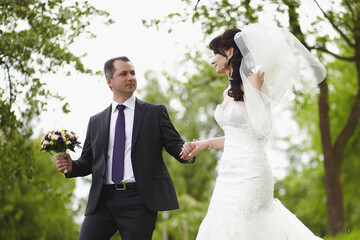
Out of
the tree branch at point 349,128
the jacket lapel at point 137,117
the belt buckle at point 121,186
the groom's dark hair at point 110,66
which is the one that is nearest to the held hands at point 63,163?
the belt buckle at point 121,186

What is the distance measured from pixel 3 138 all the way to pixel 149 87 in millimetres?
24486

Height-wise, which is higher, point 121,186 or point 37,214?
point 121,186

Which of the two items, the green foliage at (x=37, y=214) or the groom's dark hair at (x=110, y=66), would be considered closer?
the groom's dark hair at (x=110, y=66)

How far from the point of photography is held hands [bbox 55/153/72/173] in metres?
4.66

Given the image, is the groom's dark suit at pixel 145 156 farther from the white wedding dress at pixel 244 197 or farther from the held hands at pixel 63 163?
the white wedding dress at pixel 244 197

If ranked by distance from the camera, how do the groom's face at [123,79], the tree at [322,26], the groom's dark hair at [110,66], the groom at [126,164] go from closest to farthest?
1. the groom at [126,164]
2. the groom's face at [123,79]
3. the groom's dark hair at [110,66]
4. the tree at [322,26]

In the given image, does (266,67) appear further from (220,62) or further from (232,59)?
(220,62)

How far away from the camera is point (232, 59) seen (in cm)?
428

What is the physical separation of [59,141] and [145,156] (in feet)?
2.64

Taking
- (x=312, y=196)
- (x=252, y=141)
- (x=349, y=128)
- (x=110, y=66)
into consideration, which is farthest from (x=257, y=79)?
(x=312, y=196)

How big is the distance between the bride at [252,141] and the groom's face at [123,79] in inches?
40.5

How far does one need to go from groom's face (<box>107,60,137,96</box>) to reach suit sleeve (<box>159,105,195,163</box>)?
0.38 metres

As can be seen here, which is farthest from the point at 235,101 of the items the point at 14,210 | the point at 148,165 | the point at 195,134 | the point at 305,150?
the point at 195,134

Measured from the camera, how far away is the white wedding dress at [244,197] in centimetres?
404
